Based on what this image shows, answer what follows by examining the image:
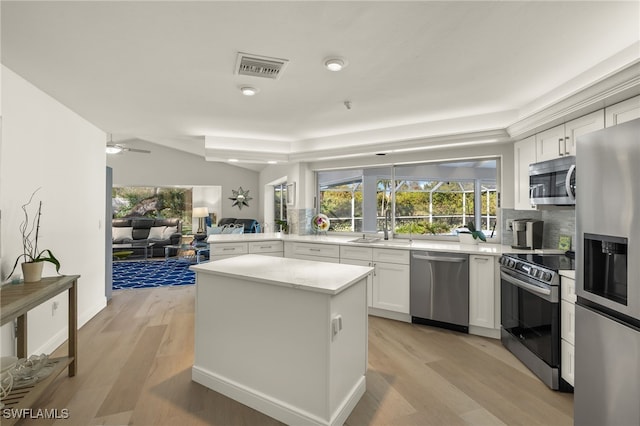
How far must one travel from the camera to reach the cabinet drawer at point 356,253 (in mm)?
3824

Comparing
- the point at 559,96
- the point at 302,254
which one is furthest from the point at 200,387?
the point at 559,96

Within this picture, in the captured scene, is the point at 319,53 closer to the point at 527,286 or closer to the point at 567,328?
the point at 527,286

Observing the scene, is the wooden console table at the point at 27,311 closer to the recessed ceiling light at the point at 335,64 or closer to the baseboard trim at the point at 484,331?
the recessed ceiling light at the point at 335,64

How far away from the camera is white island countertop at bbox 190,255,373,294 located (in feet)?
6.16

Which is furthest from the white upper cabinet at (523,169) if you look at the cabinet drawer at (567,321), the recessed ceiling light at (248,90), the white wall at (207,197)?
the white wall at (207,197)

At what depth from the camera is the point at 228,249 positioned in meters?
4.33

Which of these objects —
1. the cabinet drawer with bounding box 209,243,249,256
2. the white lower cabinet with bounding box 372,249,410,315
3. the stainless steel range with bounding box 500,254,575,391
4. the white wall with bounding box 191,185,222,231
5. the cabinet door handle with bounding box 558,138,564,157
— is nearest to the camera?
the stainless steel range with bounding box 500,254,575,391

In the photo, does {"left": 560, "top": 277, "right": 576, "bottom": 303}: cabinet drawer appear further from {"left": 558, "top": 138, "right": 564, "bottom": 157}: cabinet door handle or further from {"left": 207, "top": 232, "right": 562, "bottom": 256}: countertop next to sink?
{"left": 558, "top": 138, "right": 564, "bottom": 157}: cabinet door handle

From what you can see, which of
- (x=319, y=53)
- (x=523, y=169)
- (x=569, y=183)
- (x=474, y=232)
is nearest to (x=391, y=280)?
(x=474, y=232)

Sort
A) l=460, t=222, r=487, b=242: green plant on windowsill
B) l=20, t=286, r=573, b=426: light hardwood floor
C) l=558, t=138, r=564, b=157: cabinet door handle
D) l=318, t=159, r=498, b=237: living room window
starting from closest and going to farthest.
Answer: l=20, t=286, r=573, b=426: light hardwood floor < l=558, t=138, r=564, b=157: cabinet door handle < l=460, t=222, r=487, b=242: green plant on windowsill < l=318, t=159, r=498, b=237: living room window

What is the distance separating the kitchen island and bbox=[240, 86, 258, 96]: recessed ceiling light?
1.51m

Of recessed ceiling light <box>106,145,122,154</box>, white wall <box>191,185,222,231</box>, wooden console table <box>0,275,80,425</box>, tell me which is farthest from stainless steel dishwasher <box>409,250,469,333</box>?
white wall <box>191,185,222,231</box>

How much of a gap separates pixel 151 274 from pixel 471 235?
19.2 feet

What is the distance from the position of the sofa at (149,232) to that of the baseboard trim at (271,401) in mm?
6795
